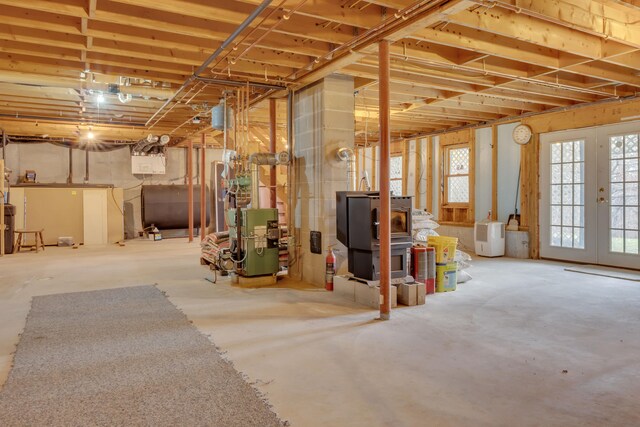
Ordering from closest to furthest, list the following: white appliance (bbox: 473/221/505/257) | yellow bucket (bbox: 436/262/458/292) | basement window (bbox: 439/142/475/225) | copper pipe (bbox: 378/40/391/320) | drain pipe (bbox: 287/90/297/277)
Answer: copper pipe (bbox: 378/40/391/320) → yellow bucket (bbox: 436/262/458/292) → drain pipe (bbox: 287/90/297/277) → white appliance (bbox: 473/221/505/257) → basement window (bbox: 439/142/475/225)

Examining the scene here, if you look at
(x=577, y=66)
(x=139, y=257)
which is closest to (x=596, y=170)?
(x=577, y=66)

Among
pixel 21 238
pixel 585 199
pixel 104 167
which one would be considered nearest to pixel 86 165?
pixel 104 167

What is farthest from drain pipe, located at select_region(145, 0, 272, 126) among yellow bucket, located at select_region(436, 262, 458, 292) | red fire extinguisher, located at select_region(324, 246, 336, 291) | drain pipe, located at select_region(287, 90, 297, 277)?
yellow bucket, located at select_region(436, 262, 458, 292)

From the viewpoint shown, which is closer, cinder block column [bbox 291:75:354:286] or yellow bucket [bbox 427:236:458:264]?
yellow bucket [bbox 427:236:458:264]

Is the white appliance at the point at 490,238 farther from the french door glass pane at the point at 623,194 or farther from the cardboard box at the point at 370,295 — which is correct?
the cardboard box at the point at 370,295

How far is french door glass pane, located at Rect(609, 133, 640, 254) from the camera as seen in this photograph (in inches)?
257

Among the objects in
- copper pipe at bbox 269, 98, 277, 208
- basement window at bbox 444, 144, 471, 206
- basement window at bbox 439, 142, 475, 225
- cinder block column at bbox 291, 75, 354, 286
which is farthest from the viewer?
basement window at bbox 444, 144, 471, 206

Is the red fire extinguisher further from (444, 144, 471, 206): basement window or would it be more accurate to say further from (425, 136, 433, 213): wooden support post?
(425, 136, 433, 213): wooden support post

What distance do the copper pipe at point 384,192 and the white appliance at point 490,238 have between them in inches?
183

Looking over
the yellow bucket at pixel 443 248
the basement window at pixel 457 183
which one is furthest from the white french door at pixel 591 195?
the yellow bucket at pixel 443 248

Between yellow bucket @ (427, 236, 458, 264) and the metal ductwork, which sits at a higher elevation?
the metal ductwork

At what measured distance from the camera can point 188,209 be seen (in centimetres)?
1148

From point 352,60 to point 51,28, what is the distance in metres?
2.89

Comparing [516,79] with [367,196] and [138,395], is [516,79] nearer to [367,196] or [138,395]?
[367,196]
